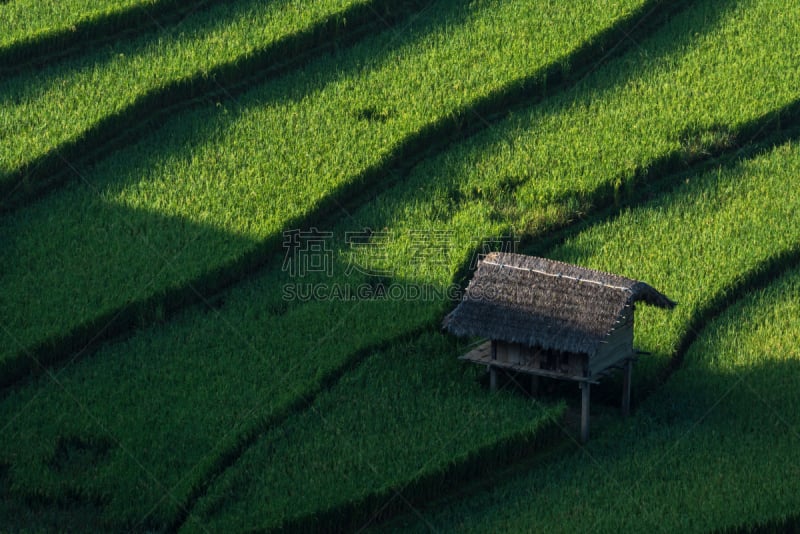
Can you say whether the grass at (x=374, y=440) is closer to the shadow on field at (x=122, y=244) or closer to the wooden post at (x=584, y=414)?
the wooden post at (x=584, y=414)

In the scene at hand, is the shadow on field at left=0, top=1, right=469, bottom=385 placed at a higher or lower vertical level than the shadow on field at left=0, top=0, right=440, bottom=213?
lower

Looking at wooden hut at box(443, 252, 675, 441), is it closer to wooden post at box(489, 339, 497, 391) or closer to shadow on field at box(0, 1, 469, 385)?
wooden post at box(489, 339, 497, 391)

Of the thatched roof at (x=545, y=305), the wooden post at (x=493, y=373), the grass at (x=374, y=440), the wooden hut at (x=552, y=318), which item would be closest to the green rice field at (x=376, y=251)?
the grass at (x=374, y=440)

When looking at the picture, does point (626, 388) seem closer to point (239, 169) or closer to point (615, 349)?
point (615, 349)

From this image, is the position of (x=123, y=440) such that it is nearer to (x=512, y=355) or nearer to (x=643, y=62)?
(x=512, y=355)

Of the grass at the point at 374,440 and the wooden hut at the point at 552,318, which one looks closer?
the grass at the point at 374,440

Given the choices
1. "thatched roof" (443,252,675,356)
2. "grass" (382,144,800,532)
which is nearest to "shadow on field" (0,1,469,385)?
"thatched roof" (443,252,675,356)
